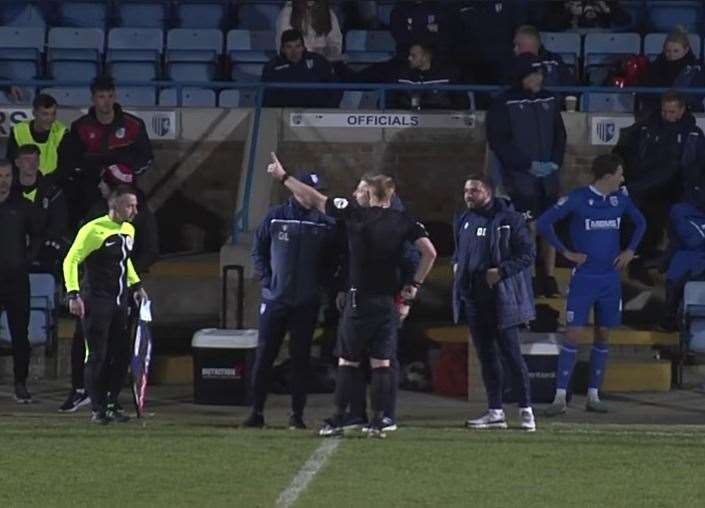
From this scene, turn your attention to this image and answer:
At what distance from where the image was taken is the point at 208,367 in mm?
16281

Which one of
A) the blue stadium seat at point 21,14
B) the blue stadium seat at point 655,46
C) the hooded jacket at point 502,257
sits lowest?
the hooded jacket at point 502,257

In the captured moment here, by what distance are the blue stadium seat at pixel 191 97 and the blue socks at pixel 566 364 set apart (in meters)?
5.81

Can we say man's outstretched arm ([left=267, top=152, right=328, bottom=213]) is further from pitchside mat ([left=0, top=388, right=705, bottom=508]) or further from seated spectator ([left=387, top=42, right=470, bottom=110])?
seated spectator ([left=387, top=42, right=470, bottom=110])

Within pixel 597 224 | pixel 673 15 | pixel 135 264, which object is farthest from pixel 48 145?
pixel 673 15

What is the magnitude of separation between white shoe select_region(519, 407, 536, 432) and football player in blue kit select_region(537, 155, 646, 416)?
50.7 inches

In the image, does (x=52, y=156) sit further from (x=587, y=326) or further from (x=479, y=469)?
(x=479, y=469)

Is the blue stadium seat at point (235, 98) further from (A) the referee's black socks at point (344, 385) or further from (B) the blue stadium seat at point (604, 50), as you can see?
(A) the referee's black socks at point (344, 385)

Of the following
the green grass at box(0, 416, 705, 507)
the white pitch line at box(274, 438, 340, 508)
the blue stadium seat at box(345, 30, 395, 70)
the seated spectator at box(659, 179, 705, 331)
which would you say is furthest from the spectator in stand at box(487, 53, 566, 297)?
the white pitch line at box(274, 438, 340, 508)

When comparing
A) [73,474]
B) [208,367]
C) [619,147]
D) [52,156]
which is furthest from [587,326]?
[73,474]

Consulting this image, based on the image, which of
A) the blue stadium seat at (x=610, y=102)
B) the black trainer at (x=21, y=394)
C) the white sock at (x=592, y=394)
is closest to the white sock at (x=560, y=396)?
the white sock at (x=592, y=394)

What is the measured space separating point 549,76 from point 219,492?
852 centimetres

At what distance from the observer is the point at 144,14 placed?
70.1 feet

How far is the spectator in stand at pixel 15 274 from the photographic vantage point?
640 inches

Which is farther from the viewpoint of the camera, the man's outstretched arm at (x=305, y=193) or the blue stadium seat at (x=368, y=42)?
the blue stadium seat at (x=368, y=42)
